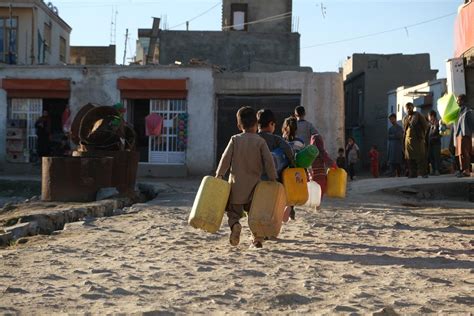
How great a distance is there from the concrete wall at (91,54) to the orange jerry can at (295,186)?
126ft

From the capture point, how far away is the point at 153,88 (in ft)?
73.2

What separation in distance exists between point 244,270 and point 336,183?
12.5 ft

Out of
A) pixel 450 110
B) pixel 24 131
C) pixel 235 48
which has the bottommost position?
pixel 24 131

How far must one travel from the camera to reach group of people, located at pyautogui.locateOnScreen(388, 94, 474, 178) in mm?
12398

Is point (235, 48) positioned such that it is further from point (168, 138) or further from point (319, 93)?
point (319, 93)

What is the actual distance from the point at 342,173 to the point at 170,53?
25.6m

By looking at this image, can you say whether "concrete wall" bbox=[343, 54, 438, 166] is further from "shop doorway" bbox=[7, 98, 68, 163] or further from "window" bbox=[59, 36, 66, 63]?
"window" bbox=[59, 36, 66, 63]

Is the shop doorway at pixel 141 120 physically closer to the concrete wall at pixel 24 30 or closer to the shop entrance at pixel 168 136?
the shop entrance at pixel 168 136

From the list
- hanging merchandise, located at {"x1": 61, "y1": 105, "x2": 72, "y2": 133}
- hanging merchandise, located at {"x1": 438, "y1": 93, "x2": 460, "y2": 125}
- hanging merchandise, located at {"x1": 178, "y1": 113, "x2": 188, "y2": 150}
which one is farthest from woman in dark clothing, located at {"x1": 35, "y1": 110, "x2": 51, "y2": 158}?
hanging merchandise, located at {"x1": 438, "y1": 93, "x2": 460, "y2": 125}

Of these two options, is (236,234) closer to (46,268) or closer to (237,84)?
(46,268)

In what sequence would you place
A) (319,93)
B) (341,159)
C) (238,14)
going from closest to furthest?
(341,159)
(319,93)
(238,14)

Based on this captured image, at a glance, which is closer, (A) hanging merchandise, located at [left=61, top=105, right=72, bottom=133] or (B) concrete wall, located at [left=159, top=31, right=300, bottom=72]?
(A) hanging merchandise, located at [left=61, top=105, right=72, bottom=133]

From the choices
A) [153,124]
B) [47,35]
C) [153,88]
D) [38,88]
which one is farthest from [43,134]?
[47,35]

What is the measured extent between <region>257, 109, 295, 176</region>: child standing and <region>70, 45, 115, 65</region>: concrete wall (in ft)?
125
